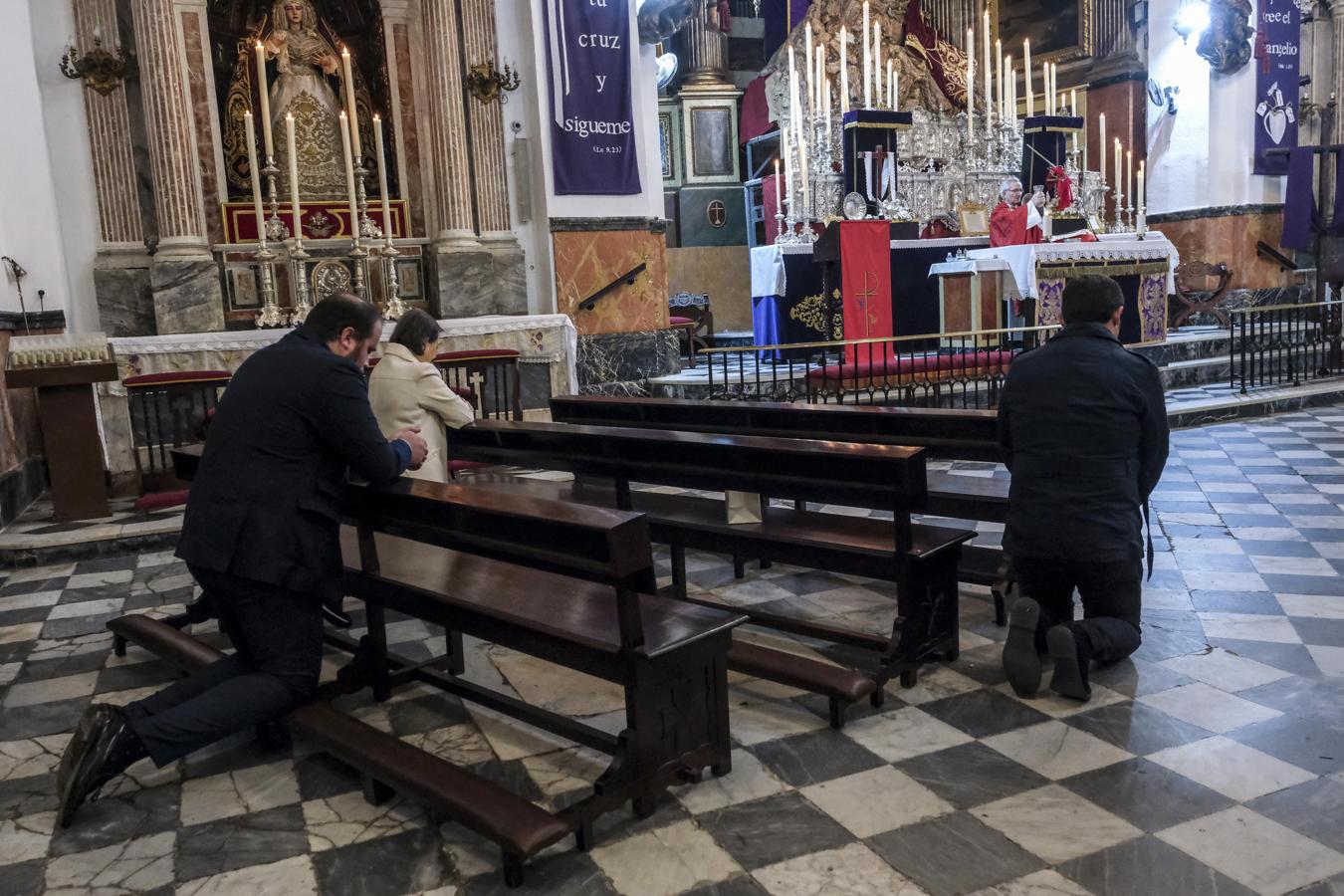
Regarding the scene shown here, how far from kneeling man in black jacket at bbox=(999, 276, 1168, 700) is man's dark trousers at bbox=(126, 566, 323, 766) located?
94.2 inches

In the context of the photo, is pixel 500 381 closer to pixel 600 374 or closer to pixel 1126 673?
pixel 600 374

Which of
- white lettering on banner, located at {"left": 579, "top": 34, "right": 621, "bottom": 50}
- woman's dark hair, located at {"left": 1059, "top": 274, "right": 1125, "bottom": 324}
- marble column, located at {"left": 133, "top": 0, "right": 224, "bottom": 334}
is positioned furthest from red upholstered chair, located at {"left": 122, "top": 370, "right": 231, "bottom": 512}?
woman's dark hair, located at {"left": 1059, "top": 274, "right": 1125, "bottom": 324}

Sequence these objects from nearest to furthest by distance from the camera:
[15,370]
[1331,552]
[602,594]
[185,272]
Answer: [602,594] < [1331,552] < [15,370] < [185,272]

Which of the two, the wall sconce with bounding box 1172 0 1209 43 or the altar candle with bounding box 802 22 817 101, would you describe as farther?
the wall sconce with bounding box 1172 0 1209 43

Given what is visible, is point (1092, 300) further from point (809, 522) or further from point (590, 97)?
point (590, 97)

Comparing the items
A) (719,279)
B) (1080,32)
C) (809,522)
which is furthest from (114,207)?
(1080,32)

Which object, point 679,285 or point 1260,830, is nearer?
point 1260,830

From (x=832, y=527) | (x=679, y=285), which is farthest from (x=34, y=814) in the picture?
(x=679, y=285)

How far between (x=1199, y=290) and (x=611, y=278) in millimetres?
9635

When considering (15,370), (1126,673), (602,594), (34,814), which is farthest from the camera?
(15,370)

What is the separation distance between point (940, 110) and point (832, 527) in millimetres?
13281

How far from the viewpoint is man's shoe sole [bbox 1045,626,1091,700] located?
11.3ft

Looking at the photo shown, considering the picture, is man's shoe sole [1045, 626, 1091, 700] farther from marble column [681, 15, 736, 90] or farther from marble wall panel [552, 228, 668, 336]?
marble column [681, 15, 736, 90]

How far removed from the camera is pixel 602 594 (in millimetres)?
3320
